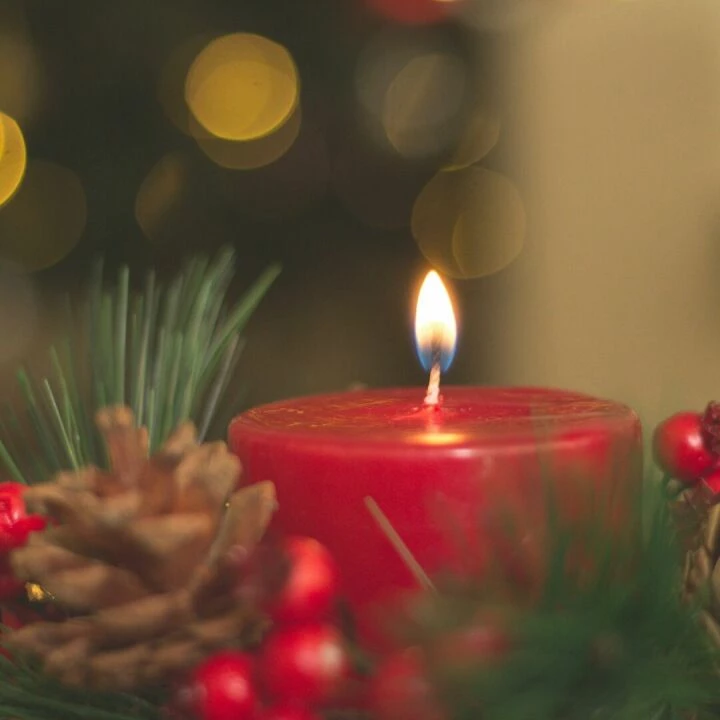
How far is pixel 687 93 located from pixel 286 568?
2.88 ft

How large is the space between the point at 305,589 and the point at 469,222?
107cm

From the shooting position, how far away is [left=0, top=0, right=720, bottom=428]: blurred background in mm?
1034

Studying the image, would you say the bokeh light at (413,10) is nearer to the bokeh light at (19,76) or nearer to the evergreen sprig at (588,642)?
the bokeh light at (19,76)

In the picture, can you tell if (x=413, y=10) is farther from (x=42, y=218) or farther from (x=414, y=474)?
(x=414, y=474)

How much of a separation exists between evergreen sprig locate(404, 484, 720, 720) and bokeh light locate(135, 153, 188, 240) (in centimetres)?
92

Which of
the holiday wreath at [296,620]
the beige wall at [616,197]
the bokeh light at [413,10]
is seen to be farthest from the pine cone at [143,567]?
the bokeh light at [413,10]

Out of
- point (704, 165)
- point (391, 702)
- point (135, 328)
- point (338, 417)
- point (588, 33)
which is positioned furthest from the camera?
point (588, 33)

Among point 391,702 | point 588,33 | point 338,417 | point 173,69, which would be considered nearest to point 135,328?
point 338,417

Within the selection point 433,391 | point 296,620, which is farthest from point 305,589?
point 433,391

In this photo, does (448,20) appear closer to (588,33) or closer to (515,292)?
(588,33)

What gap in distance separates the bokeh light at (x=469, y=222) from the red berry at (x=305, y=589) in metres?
0.96

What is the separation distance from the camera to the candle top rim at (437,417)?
311mm

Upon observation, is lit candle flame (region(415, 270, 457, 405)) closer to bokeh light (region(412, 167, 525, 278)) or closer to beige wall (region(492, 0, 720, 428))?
beige wall (region(492, 0, 720, 428))

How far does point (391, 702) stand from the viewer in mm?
236
